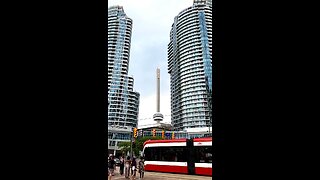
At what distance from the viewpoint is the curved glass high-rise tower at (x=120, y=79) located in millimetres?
131250

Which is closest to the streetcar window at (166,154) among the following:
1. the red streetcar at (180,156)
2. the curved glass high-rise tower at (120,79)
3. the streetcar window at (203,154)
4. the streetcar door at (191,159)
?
the red streetcar at (180,156)

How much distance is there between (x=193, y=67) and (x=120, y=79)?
4029cm

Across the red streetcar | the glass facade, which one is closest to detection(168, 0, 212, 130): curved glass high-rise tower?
the glass facade

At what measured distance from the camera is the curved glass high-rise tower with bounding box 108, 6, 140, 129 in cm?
13125

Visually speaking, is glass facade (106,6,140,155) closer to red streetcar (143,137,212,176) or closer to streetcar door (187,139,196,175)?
red streetcar (143,137,212,176)

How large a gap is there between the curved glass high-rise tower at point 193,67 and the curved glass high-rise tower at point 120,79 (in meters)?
26.3

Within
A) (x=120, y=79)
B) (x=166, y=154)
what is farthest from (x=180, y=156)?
(x=120, y=79)

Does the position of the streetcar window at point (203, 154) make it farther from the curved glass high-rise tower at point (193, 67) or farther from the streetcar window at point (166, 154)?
the curved glass high-rise tower at point (193, 67)

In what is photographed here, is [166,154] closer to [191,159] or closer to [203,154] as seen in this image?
[191,159]
